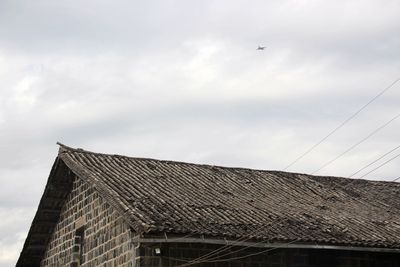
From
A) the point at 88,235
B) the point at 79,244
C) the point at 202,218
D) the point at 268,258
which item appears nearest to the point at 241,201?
the point at 268,258

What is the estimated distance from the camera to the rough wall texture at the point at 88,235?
1527 centimetres

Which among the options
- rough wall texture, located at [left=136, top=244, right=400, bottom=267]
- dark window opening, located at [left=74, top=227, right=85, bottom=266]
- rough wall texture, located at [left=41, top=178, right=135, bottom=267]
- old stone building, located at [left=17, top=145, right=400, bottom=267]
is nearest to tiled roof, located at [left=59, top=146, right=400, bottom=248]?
old stone building, located at [left=17, top=145, right=400, bottom=267]

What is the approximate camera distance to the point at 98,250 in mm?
16641

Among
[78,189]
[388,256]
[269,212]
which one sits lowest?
[388,256]

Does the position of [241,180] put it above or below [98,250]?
above

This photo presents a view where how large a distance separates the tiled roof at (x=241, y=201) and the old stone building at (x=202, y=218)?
0.03 meters

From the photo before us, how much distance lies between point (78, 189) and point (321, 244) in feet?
22.7

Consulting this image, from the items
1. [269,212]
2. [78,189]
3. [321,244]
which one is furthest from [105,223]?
[321,244]

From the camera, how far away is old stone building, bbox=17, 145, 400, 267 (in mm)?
14156

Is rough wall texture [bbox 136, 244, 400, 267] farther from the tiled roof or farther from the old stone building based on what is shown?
the tiled roof

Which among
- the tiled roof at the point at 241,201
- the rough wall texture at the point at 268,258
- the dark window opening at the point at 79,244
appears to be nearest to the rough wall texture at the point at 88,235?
the dark window opening at the point at 79,244

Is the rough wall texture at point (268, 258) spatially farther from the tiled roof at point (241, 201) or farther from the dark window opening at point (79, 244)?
the dark window opening at point (79, 244)

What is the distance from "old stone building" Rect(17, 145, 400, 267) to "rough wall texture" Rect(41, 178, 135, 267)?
0.02 metres

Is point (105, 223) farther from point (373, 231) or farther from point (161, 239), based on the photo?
point (373, 231)
